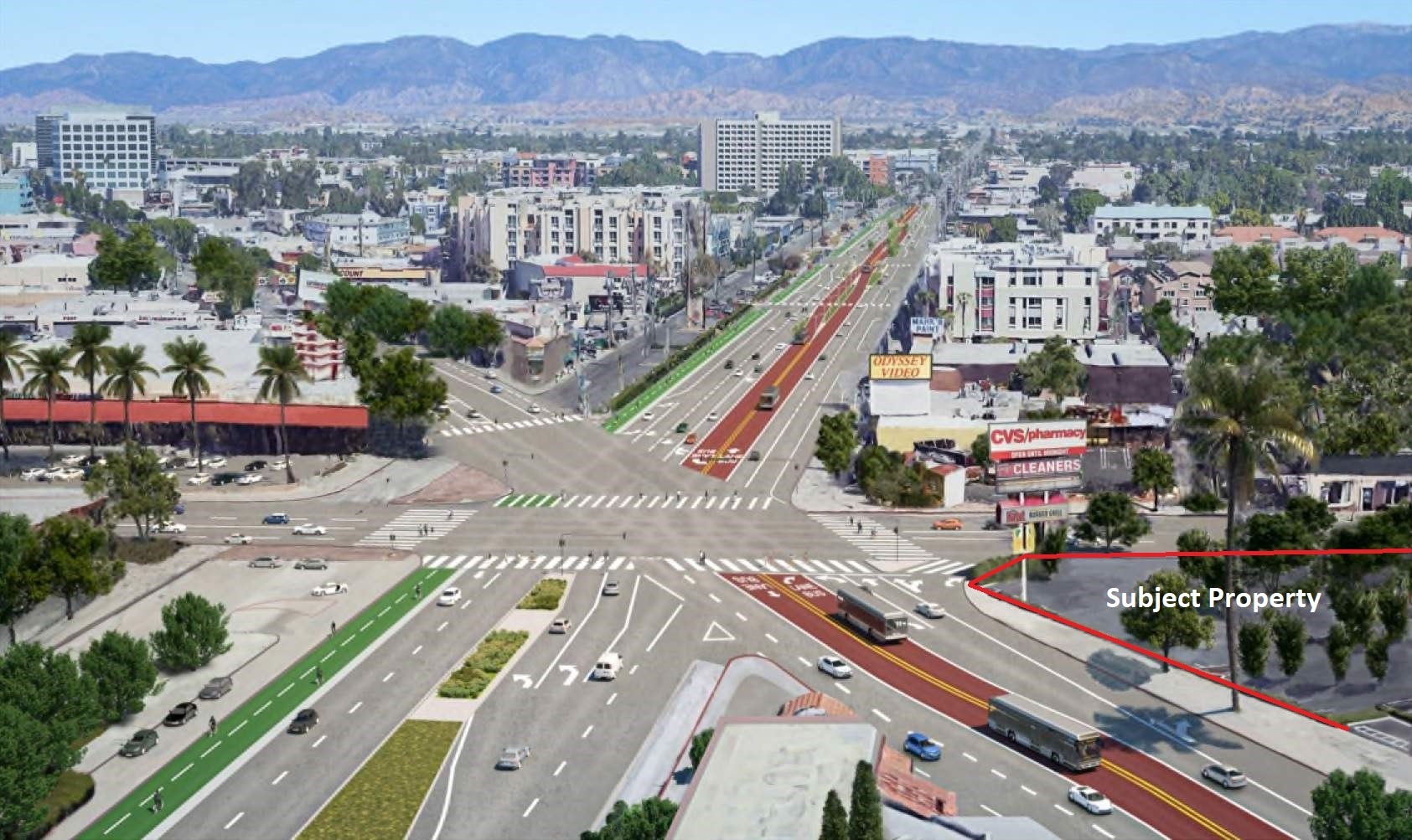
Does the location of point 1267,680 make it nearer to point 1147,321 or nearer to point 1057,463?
point 1057,463

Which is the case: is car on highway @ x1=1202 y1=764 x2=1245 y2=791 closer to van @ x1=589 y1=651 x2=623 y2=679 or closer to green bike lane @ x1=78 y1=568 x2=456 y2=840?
van @ x1=589 y1=651 x2=623 y2=679

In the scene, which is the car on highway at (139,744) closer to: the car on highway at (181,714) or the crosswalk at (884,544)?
the car on highway at (181,714)

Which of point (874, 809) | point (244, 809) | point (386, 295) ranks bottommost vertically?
point (244, 809)

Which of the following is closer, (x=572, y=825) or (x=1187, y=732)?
(x=572, y=825)

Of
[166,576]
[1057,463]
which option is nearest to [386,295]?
[166,576]

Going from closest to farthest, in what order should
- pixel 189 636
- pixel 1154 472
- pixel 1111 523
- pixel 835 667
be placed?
pixel 835 667 → pixel 189 636 → pixel 1111 523 → pixel 1154 472

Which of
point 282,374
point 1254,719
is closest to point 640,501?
point 282,374

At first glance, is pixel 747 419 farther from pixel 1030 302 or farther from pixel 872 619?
pixel 872 619
